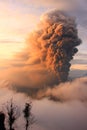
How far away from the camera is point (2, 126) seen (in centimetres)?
6688

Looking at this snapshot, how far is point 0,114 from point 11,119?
731 centimetres

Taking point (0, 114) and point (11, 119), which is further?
point (11, 119)

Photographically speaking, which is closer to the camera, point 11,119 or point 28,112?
point 11,119

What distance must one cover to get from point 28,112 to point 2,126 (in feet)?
58.1

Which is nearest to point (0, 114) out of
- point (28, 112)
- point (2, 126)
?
point (2, 126)

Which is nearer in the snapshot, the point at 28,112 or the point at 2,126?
the point at 2,126

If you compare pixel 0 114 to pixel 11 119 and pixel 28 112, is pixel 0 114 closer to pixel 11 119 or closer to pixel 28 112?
pixel 11 119

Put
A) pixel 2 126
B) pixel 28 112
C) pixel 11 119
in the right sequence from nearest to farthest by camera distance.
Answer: pixel 2 126
pixel 11 119
pixel 28 112

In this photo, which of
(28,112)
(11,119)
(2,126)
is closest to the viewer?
(2,126)

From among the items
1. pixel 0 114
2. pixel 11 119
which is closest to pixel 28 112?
pixel 11 119

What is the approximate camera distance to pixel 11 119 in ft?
244

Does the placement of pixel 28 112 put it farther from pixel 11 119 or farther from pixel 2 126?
pixel 2 126

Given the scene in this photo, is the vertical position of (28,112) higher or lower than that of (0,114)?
higher

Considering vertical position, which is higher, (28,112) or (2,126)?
(28,112)
